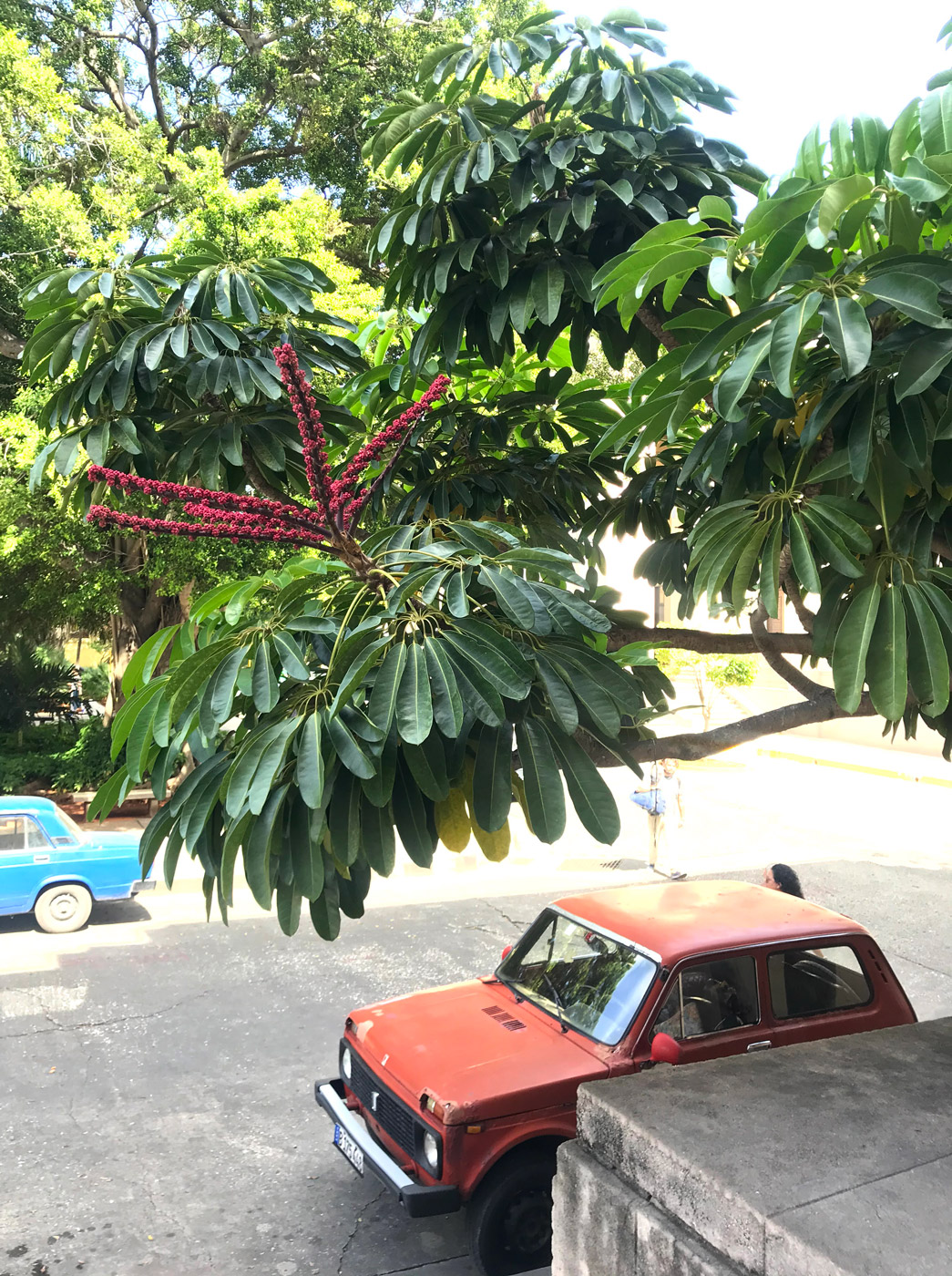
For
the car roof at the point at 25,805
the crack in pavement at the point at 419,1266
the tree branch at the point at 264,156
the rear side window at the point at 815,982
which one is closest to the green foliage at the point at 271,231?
the tree branch at the point at 264,156

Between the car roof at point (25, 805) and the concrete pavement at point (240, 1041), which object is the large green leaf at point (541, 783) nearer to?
the concrete pavement at point (240, 1041)

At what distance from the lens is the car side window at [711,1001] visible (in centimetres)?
521

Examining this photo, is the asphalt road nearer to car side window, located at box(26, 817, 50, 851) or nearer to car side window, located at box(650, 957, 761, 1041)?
car side window, located at box(26, 817, 50, 851)

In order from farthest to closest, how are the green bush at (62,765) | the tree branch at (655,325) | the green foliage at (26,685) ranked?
the green foliage at (26,685), the green bush at (62,765), the tree branch at (655,325)

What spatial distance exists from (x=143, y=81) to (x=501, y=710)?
18426 millimetres

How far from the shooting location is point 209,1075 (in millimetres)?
7141

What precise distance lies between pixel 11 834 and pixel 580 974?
6591mm

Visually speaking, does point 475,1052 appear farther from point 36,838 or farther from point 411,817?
point 36,838

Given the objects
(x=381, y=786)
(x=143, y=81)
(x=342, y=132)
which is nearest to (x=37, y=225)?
(x=342, y=132)

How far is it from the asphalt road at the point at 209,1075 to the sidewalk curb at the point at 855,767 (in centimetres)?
905

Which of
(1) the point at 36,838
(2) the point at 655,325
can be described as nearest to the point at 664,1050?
(2) the point at 655,325

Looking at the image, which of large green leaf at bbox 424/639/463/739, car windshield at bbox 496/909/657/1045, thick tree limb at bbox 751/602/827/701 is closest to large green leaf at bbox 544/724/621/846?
large green leaf at bbox 424/639/463/739

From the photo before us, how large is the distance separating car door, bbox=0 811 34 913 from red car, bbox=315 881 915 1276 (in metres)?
5.42

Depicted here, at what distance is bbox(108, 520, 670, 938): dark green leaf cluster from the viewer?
2.59 meters
